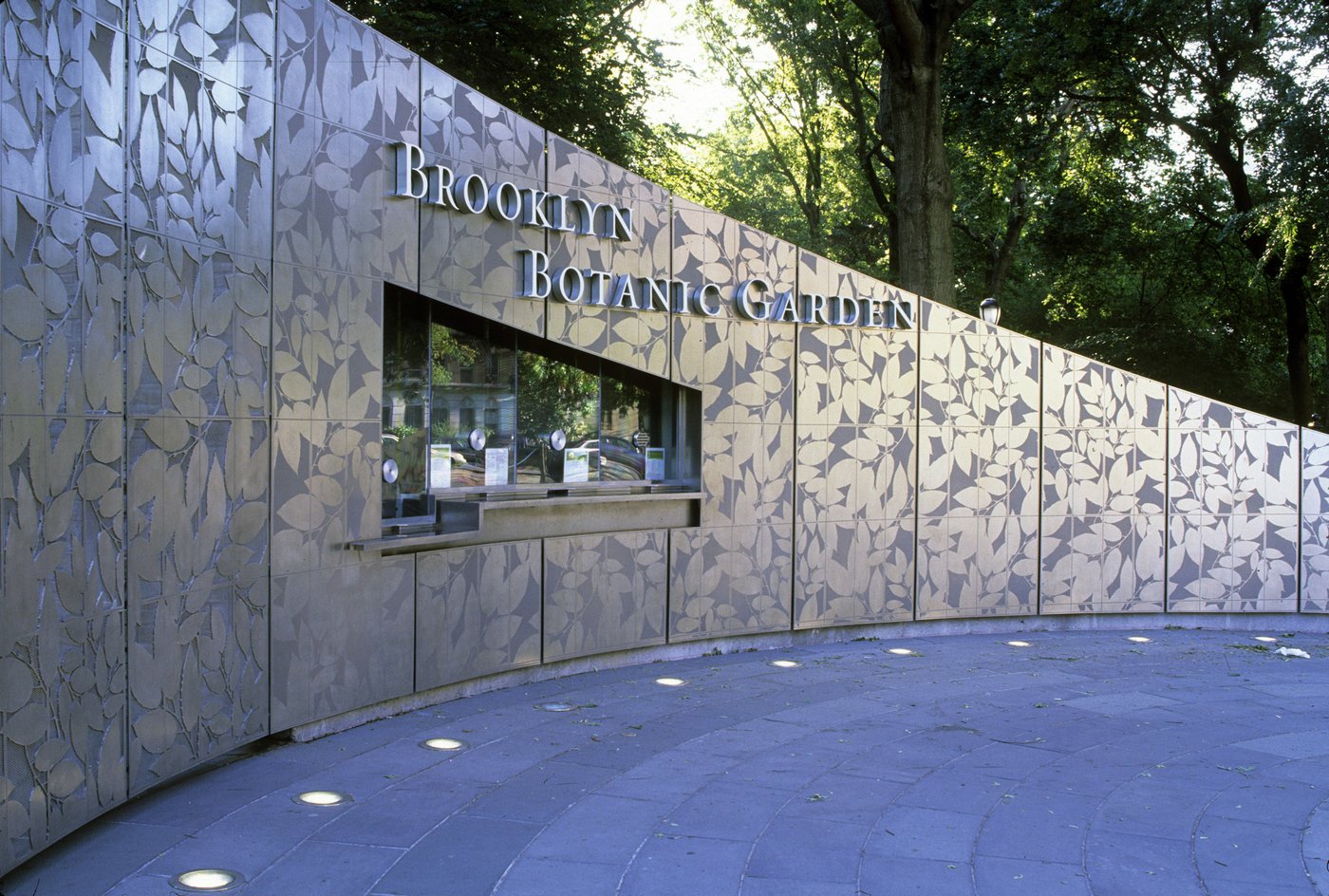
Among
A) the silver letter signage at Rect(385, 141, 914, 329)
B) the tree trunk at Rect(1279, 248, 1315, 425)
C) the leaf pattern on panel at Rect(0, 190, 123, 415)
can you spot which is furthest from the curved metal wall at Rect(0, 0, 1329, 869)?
the tree trunk at Rect(1279, 248, 1315, 425)

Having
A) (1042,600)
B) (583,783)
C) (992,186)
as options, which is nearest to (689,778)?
(583,783)

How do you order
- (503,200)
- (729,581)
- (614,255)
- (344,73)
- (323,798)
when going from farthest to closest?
(729,581), (614,255), (503,200), (344,73), (323,798)

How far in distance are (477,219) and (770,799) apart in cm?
507

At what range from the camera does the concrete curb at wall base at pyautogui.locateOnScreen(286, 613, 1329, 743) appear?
28.3 feet

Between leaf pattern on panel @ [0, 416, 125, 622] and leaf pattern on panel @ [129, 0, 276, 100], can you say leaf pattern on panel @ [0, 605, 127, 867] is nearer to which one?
leaf pattern on panel @ [0, 416, 125, 622]

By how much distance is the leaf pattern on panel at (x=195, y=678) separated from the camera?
6188mm

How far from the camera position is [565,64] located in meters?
20.0

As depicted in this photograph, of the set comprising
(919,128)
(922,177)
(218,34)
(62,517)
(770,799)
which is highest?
(919,128)

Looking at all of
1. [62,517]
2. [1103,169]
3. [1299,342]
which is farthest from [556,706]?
[1103,169]

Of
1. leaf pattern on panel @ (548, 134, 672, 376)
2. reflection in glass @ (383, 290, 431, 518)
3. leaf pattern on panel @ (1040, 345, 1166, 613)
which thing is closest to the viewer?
reflection in glass @ (383, 290, 431, 518)

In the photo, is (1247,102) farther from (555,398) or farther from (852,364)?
(555,398)

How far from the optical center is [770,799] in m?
6.81

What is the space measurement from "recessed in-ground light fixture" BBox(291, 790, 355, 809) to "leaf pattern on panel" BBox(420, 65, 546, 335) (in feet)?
12.5

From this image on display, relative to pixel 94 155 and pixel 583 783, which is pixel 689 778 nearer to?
pixel 583 783
